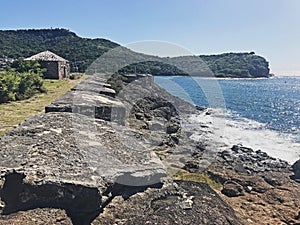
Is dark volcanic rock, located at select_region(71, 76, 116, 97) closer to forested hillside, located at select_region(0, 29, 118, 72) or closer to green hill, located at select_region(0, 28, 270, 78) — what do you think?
green hill, located at select_region(0, 28, 270, 78)

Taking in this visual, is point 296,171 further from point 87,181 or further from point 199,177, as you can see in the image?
point 87,181

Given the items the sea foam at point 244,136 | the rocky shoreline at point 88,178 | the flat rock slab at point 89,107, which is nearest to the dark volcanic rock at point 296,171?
the sea foam at point 244,136

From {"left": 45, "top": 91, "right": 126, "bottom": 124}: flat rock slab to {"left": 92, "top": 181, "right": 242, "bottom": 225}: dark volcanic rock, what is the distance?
3018 mm

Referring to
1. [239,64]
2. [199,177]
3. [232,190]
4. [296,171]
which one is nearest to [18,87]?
[199,177]

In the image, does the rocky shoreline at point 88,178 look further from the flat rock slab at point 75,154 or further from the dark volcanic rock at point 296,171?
the dark volcanic rock at point 296,171

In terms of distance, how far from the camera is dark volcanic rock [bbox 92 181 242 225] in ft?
17.0

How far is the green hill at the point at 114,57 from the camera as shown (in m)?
37.0

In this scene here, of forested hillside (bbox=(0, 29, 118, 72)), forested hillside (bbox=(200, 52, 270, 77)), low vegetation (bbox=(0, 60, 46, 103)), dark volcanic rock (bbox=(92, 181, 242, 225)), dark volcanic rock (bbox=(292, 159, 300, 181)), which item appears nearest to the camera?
dark volcanic rock (bbox=(92, 181, 242, 225))

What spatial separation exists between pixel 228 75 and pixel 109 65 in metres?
108

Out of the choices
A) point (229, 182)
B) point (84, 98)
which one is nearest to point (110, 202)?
point (84, 98)

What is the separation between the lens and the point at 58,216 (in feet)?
15.2

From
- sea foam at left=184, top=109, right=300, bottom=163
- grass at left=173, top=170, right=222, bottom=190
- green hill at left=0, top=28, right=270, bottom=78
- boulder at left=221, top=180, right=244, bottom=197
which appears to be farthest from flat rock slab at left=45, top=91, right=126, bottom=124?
sea foam at left=184, top=109, right=300, bottom=163

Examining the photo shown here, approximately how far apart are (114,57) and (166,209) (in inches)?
1167

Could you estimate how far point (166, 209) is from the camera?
567 centimetres
